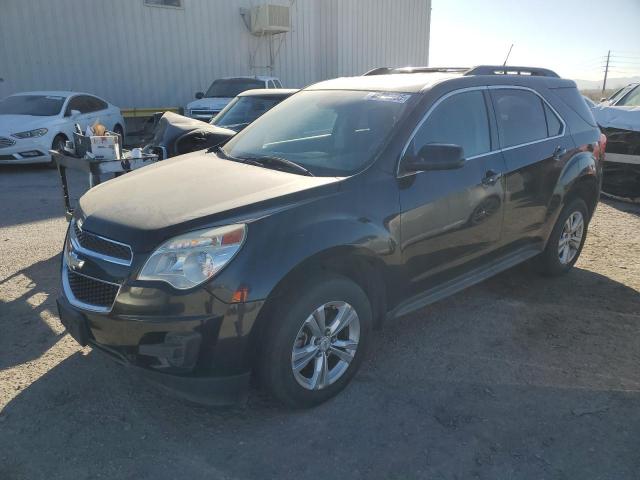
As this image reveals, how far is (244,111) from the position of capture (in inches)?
346

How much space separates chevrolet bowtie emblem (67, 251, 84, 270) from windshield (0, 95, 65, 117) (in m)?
9.48

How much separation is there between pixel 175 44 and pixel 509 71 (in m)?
14.8

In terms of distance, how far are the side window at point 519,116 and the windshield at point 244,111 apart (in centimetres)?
511

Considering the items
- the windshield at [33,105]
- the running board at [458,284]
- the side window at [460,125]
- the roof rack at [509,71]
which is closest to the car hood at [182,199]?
the side window at [460,125]

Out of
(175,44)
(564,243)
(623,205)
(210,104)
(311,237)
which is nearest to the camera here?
(311,237)

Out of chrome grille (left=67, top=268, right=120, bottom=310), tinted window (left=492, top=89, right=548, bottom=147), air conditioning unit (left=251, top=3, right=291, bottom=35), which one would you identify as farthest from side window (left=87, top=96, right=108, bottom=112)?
tinted window (left=492, top=89, right=548, bottom=147)

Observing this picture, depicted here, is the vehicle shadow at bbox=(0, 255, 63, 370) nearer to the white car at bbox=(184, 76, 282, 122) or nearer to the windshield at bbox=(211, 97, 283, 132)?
the windshield at bbox=(211, 97, 283, 132)

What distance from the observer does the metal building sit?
47.9 ft

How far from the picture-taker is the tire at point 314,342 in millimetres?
2684

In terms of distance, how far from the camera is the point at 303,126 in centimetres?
387

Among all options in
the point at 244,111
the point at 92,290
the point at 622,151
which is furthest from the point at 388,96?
the point at 622,151

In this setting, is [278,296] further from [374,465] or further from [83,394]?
[83,394]

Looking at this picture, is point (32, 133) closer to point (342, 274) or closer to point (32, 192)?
point (32, 192)

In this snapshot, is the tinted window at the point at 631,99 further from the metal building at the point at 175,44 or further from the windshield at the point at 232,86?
the metal building at the point at 175,44
